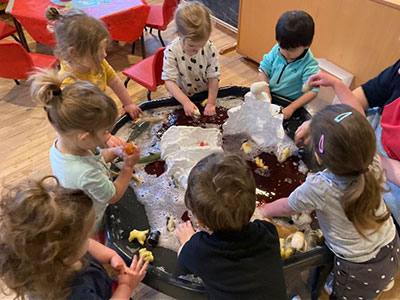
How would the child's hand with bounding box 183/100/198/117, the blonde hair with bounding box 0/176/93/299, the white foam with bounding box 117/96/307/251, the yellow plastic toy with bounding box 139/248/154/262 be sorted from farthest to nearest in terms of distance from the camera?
the child's hand with bounding box 183/100/198/117
the white foam with bounding box 117/96/307/251
the yellow plastic toy with bounding box 139/248/154/262
the blonde hair with bounding box 0/176/93/299

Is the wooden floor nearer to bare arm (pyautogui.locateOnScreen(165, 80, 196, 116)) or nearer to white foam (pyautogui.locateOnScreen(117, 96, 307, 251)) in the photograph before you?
white foam (pyautogui.locateOnScreen(117, 96, 307, 251))

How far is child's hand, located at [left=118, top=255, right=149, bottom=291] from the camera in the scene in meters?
0.96

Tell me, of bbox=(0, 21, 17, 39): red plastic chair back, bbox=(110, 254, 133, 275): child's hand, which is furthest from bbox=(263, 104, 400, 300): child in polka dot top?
bbox=(0, 21, 17, 39): red plastic chair back

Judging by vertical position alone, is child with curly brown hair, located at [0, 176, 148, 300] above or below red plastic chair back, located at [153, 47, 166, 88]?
above

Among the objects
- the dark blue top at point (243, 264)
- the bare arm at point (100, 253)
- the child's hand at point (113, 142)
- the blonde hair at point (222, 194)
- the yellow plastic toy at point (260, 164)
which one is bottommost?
the yellow plastic toy at point (260, 164)

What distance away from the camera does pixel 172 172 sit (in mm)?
1275

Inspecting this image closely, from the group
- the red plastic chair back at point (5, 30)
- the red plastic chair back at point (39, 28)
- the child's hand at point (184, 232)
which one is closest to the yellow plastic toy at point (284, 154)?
the child's hand at point (184, 232)

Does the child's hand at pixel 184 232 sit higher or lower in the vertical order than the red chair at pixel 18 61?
lower

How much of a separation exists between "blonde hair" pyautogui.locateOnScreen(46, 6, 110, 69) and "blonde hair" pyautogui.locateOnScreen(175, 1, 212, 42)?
314 millimetres

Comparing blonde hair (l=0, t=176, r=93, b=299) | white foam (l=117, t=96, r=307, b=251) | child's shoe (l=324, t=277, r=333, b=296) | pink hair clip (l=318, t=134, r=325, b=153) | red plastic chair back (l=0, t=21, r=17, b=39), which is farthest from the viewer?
red plastic chair back (l=0, t=21, r=17, b=39)

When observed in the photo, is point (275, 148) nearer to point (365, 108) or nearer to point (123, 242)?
point (365, 108)

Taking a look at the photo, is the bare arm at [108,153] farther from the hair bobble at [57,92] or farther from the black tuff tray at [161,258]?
the hair bobble at [57,92]

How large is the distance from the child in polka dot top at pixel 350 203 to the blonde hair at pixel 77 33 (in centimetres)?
82

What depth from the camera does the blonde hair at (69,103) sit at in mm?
884
